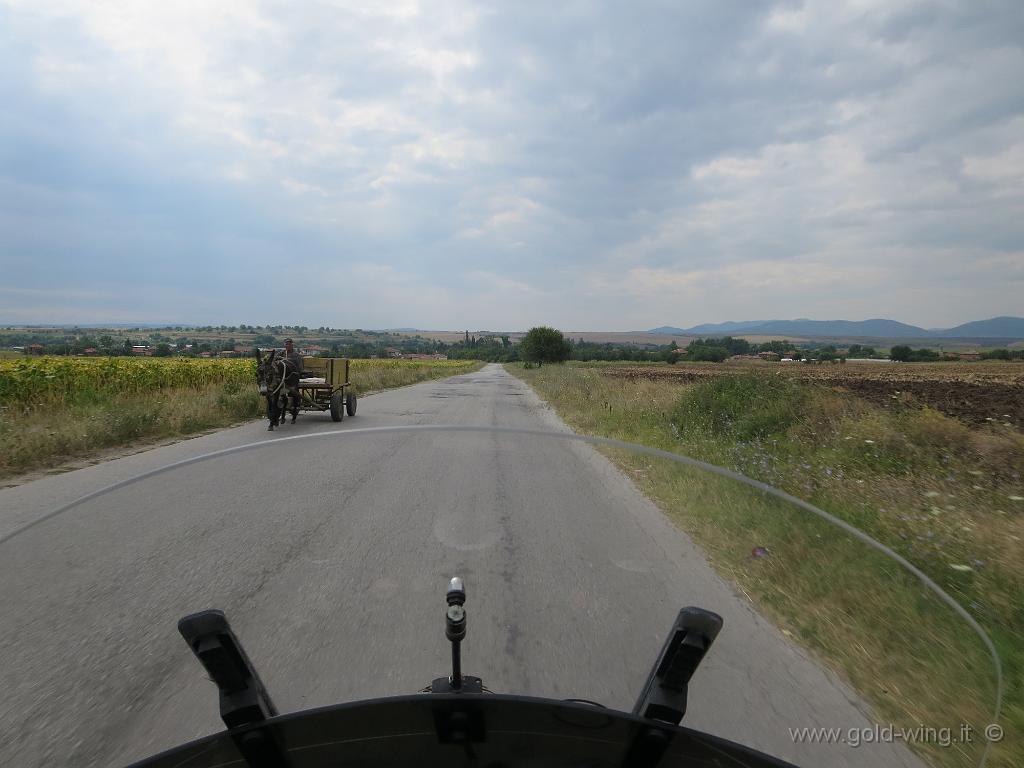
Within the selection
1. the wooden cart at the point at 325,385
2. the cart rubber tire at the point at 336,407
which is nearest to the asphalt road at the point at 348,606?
the cart rubber tire at the point at 336,407

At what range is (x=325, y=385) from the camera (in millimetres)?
13227

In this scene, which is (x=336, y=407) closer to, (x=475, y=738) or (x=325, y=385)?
(x=325, y=385)

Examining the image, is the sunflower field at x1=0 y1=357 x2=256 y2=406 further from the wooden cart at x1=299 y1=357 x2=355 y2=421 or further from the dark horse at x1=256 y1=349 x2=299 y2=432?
the wooden cart at x1=299 y1=357 x2=355 y2=421

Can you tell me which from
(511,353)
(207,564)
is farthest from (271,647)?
(511,353)

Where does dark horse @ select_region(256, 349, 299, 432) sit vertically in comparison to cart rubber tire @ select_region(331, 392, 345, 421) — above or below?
above

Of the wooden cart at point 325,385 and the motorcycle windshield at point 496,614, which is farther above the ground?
the wooden cart at point 325,385

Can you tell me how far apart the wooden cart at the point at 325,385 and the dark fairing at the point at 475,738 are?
39.9ft

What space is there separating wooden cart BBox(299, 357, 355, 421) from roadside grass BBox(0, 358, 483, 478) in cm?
188

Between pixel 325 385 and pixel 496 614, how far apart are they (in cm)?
1065

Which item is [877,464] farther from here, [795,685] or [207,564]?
[207,564]

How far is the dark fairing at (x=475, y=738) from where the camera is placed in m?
1.33

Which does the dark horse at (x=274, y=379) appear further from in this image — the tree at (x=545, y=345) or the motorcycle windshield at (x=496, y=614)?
the tree at (x=545, y=345)

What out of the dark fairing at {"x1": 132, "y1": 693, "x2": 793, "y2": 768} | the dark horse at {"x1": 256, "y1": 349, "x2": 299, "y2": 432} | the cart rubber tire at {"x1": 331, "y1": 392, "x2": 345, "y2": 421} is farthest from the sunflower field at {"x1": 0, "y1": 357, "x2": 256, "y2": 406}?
the dark fairing at {"x1": 132, "y1": 693, "x2": 793, "y2": 768}

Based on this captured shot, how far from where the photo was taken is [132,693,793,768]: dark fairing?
4.38 ft
